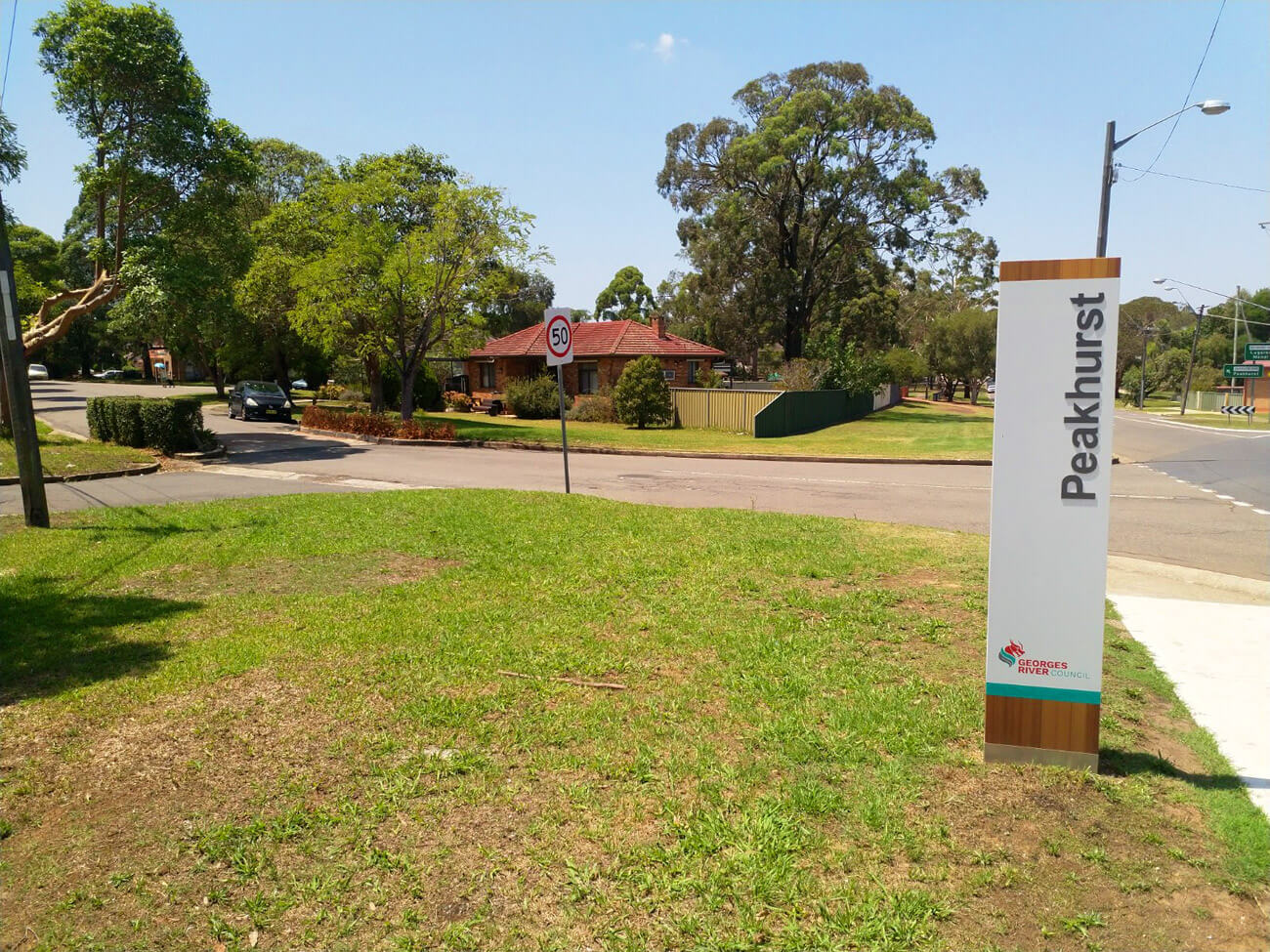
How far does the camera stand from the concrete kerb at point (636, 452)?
22391mm

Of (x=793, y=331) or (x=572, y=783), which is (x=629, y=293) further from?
(x=572, y=783)

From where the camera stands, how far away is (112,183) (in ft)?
72.3

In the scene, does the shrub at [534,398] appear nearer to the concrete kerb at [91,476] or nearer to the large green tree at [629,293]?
the concrete kerb at [91,476]

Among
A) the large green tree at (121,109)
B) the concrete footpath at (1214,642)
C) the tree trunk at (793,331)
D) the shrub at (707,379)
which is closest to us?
the concrete footpath at (1214,642)

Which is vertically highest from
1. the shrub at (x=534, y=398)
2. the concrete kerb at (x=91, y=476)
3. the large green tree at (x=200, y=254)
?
the large green tree at (x=200, y=254)

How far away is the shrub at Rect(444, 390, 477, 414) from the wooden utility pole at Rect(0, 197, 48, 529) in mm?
36680

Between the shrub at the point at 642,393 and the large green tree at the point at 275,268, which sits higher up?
the large green tree at the point at 275,268

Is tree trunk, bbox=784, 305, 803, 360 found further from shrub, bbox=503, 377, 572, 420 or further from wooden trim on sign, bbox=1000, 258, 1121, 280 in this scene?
wooden trim on sign, bbox=1000, 258, 1121, 280

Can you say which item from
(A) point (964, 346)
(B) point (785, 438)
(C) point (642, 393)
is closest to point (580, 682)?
(B) point (785, 438)

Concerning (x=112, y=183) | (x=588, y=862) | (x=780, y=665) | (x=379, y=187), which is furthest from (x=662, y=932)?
(x=379, y=187)

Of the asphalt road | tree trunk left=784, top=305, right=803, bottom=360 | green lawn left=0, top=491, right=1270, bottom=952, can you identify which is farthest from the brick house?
green lawn left=0, top=491, right=1270, bottom=952

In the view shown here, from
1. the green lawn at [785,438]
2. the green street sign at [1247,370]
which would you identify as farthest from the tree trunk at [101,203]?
the green street sign at [1247,370]

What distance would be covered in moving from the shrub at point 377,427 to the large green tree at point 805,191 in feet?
76.9

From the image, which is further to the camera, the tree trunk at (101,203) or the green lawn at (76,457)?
the tree trunk at (101,203)
